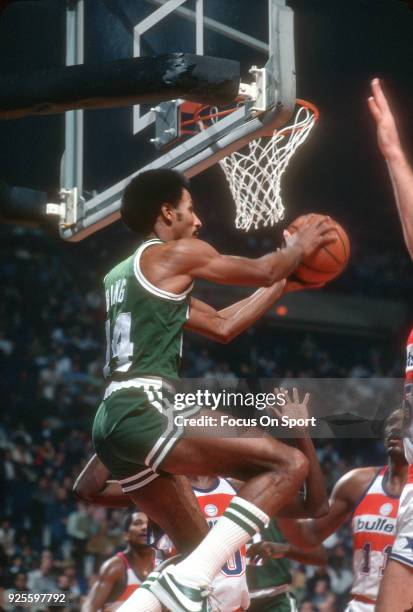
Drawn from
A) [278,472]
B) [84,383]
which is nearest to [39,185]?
[278,472]

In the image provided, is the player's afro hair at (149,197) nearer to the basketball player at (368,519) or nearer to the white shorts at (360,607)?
the basketball player at (368,519)

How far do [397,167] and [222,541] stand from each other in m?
1.49

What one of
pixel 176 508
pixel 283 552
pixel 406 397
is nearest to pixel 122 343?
pixel 176 508

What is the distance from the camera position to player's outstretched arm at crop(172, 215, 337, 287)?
412 cm

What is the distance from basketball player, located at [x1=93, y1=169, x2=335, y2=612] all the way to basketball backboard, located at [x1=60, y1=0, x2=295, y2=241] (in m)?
0.65

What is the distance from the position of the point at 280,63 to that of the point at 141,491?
2.12m

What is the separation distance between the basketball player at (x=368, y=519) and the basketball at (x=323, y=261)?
1.59 meters

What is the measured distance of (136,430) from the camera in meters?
3.91

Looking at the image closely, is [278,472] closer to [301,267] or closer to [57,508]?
[301,267]

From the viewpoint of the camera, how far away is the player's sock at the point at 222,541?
147 inches

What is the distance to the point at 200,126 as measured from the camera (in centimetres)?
538

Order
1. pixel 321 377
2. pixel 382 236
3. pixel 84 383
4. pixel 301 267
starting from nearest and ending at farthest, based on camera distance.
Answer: pixel 301 267
pixel 84 383
pixel 321 377
pixel 382 236

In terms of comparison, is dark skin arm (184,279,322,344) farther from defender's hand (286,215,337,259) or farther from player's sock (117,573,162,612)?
player's sock (117,573,162,612)

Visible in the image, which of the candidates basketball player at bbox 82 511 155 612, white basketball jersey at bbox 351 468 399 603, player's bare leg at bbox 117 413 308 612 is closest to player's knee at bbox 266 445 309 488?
player's bare leg at bbox 117 413 308 612
